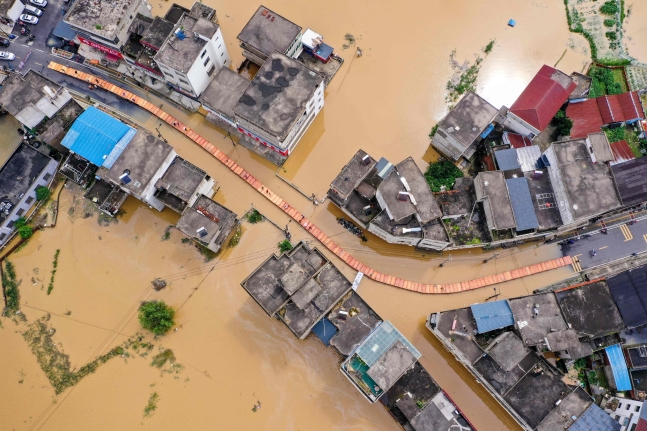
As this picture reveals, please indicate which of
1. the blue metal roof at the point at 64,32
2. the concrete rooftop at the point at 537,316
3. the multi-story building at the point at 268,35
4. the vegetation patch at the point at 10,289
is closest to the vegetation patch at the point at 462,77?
the multi-story building at the point at 268,35

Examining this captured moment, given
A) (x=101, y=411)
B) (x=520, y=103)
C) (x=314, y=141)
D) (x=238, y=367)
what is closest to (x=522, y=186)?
(x=520, y=103)

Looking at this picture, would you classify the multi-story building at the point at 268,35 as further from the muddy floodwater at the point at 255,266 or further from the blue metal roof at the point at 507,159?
the blue metal roof at the point at 507,159

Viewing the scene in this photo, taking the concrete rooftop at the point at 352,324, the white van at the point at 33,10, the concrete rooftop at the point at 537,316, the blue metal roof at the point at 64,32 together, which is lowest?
the concrete rooftop at the point at 352,324

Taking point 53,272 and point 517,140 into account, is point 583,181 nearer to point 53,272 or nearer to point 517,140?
point 517,140

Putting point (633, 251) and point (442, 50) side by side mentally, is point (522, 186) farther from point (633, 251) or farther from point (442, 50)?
point (442, 50)

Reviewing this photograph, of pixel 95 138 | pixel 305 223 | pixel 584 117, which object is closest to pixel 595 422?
pixel 584 117

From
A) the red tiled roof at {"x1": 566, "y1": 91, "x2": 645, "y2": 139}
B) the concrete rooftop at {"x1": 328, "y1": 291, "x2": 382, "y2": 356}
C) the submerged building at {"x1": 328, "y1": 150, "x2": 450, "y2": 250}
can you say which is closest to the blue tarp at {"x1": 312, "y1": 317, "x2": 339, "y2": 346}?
the concrete rooftop at {"x1": 328, "y1": 291, "x2": 382, "y2": 356}
